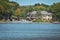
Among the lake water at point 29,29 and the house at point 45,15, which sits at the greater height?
the house at point 45,15

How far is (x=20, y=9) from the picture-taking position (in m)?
12.0

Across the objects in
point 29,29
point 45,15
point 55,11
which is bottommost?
point 29,29

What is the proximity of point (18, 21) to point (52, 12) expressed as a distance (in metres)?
1.18

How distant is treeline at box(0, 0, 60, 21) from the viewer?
1194cm

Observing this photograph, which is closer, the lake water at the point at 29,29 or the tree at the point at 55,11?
the tree at the point at 55,11


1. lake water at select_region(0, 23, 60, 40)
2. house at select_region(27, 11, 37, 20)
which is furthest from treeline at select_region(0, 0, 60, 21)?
lake water at select_region(0, 23, 60, 40)

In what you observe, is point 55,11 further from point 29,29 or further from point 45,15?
point 29,29

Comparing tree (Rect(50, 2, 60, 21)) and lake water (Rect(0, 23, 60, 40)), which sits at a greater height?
tree (Rect(50, 2, 60, 21))

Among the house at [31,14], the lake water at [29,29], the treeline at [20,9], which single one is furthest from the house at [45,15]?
the lake water at [29,29]

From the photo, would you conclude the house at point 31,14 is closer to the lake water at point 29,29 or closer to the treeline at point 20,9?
the treeline at point 20,9

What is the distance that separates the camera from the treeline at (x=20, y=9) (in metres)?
11.9

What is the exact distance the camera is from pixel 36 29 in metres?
13.7

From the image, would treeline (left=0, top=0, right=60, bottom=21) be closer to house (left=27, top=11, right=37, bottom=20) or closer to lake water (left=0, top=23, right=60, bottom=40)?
house (left=27, top=11, right=37, bottom=20)

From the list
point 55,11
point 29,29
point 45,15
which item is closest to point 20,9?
point 45,15
